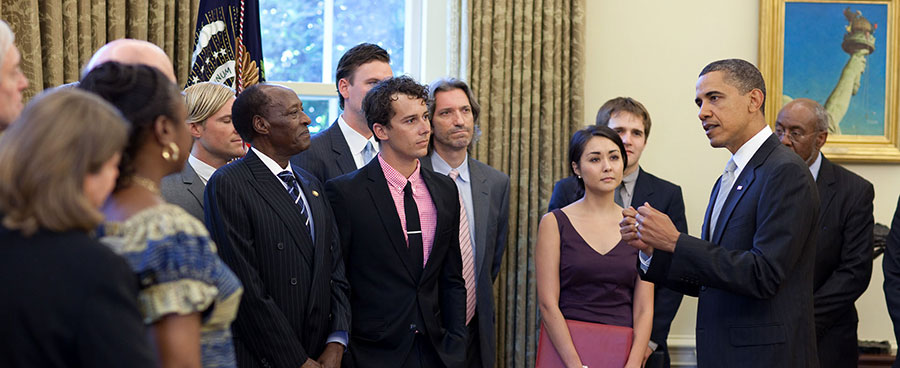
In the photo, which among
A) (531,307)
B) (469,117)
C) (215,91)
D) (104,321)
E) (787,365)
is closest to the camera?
(104,321)

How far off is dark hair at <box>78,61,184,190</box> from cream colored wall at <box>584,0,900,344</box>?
3.77m

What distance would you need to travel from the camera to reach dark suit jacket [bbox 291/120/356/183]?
3594mm

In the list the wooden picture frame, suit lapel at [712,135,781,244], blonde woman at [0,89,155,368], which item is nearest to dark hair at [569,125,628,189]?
suit lapel at [712,135,781,244]

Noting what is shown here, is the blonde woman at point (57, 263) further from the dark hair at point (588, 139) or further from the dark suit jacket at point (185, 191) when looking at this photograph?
the dark hair at point (588, 139)

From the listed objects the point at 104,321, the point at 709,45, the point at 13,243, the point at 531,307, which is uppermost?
the point at 709,45

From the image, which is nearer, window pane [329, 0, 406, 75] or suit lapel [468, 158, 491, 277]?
suit lapel [468, 158, 491, 277]

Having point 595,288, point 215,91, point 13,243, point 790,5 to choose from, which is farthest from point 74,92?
point 790,5

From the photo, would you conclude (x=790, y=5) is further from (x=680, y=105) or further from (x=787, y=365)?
(x=787, y=365)

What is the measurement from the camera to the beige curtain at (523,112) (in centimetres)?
491

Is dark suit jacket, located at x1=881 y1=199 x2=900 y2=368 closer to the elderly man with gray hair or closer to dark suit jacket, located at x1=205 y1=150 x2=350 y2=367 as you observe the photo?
dark suit jacket, located at x1=205 y1=150 x2=350 y2=367

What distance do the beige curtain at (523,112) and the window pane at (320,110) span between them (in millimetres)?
838

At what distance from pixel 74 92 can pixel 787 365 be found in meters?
2.33

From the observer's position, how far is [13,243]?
1.37m

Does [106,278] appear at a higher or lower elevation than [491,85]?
lower
